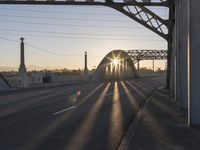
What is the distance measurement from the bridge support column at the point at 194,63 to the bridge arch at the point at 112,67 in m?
60.2

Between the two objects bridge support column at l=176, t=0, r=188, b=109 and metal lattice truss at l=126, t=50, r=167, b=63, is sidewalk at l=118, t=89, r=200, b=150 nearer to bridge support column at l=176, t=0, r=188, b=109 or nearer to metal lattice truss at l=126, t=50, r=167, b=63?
bridge support column at l=176, t=0, r=188, b=109

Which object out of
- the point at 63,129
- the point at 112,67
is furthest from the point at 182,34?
the point at 112,67

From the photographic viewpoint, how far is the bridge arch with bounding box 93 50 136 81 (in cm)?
7769

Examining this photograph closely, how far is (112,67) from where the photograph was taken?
82.0 meters

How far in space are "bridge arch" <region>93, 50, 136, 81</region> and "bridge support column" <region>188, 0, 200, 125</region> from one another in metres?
60.2

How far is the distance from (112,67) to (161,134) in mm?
69962

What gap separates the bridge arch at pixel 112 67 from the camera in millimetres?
77688

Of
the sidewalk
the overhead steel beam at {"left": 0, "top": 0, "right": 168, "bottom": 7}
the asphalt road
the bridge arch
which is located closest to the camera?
the sidewalk

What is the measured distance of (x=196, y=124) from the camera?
1348cm

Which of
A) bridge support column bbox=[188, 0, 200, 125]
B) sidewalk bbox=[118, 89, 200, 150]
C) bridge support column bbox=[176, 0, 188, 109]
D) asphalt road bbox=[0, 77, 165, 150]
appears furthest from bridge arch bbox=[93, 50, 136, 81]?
bridge support column bbox=[188, 0, 200, 125]

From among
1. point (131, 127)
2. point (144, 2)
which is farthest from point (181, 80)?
point (144, 2)

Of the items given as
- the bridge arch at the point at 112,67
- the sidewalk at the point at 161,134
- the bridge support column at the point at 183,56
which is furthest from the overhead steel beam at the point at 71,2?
the bridge arch at the point at 112,67

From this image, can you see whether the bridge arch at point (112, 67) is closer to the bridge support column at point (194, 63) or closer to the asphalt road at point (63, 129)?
the asphalt road at point (63, 129)

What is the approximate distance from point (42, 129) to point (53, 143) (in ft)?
8.21
